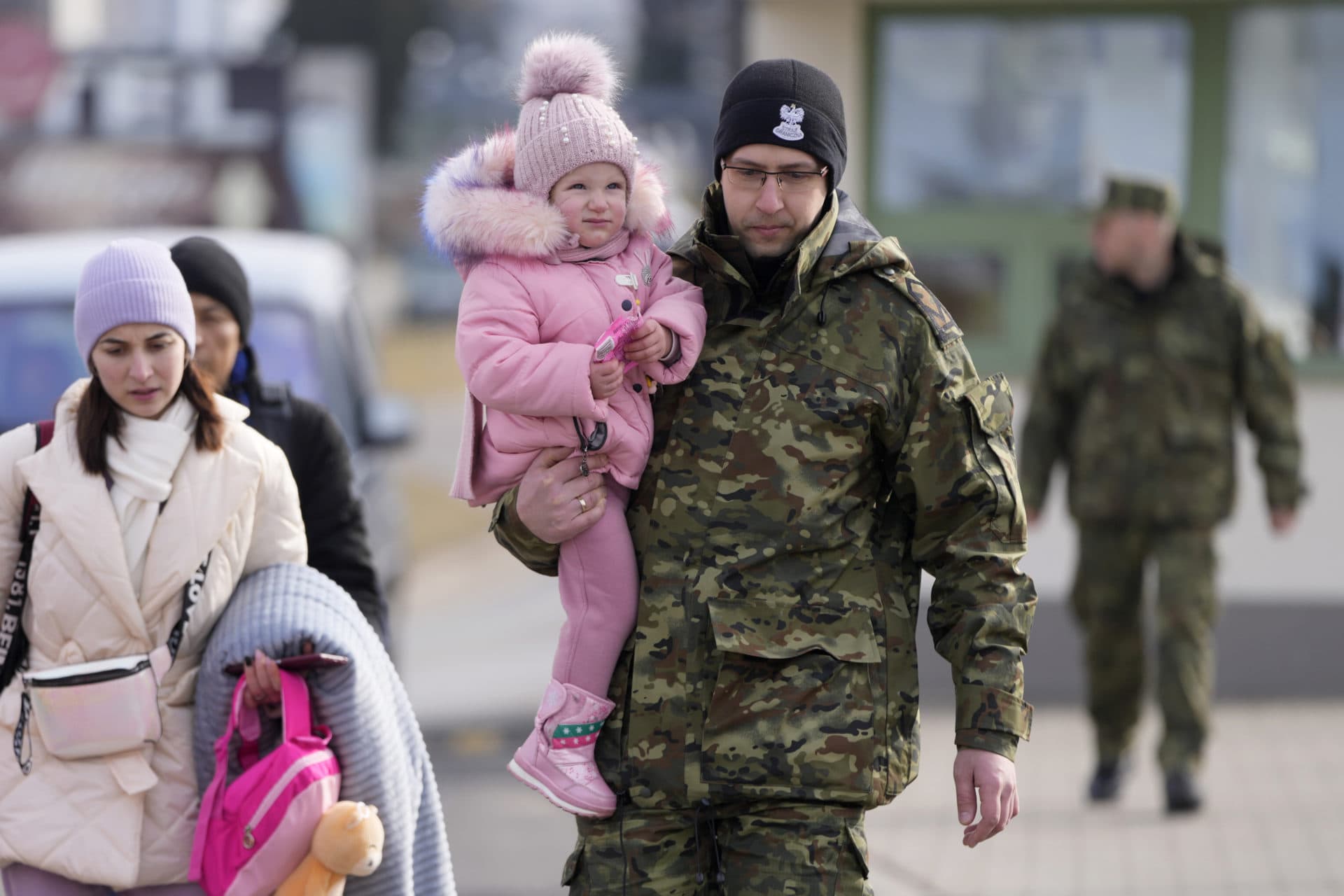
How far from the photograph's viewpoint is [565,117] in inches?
133

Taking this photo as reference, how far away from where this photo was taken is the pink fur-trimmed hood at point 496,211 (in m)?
3.31

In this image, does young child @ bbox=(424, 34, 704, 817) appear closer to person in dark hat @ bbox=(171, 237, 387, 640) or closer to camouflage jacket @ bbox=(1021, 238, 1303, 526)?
person in dark hat @ bbox=(171, 237, 387, 640)

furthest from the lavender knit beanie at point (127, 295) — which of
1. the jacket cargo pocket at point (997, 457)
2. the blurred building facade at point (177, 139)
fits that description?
the blurred building facade at point (177, 139)

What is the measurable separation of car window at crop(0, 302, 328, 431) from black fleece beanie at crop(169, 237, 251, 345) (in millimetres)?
2486

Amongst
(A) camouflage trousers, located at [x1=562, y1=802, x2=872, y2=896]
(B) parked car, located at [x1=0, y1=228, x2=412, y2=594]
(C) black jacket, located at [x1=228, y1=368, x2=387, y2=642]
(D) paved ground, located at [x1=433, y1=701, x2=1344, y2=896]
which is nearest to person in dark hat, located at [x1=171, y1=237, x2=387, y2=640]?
(C) black jacket, located at [x1=228, y1=368, x2=387, y2=642]

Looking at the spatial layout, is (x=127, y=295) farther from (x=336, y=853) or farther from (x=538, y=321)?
(x=336, y=853)

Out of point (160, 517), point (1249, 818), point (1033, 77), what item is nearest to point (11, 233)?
point (1033, 77)

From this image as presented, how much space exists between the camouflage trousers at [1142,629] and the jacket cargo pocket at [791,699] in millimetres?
3952

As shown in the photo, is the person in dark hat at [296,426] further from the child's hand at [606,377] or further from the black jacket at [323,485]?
the child's hand at [606,377]

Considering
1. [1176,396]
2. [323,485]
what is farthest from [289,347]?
[1176,396]

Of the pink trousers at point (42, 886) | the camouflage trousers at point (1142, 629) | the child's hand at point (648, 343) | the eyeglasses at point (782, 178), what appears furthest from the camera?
the camouflage trousers at point (1142, 629)

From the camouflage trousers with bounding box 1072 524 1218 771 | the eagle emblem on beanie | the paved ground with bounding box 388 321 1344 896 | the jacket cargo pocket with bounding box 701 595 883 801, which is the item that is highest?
the eagle emblem on beanie

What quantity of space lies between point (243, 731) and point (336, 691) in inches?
7.1

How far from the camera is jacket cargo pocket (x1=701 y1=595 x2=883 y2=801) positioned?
3.31 metres
